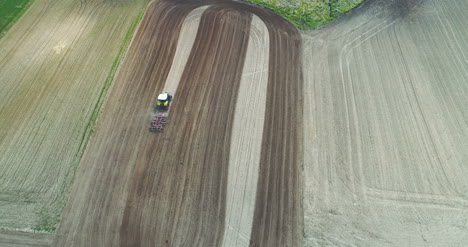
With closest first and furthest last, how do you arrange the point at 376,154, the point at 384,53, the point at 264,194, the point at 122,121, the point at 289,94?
the point at 264,194 < the point at 376,154 < the point at 122,121 < the point at 289,94 < the point at 384,53

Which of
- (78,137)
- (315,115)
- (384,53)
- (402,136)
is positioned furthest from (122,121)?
(384,53)

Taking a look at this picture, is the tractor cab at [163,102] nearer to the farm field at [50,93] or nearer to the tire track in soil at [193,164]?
the tire track in soil at [193,164]

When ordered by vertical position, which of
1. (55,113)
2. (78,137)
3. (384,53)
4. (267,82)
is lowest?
(78,137)

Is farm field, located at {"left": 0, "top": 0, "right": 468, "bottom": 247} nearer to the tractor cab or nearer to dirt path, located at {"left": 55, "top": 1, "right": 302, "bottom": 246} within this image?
→ dirt path, located at {"left": 55, "top": 1, "right": 302, "bottom": 246}

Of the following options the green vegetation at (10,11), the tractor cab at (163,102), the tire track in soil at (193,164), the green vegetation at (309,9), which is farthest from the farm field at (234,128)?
the green vegetation at (309,9)

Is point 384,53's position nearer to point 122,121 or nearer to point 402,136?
point 402,136

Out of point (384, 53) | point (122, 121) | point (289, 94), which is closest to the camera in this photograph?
point (122, 121)

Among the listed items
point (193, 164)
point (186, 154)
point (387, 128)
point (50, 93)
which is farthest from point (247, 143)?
point (50, 93)

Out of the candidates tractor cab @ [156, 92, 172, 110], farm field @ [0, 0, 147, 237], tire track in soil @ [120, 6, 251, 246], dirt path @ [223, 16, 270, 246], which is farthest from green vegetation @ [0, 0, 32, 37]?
dirt path @ [223, 16, 270, 246]
